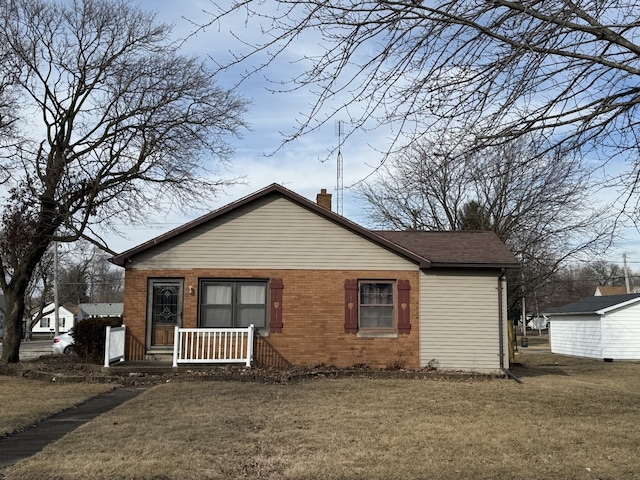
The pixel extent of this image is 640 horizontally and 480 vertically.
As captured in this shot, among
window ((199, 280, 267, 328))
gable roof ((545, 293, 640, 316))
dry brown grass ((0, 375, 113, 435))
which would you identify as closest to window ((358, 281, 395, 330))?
window ((199, 280, 267, 328))

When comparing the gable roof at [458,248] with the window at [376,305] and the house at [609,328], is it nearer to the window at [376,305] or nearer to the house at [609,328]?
the window at [376,305]

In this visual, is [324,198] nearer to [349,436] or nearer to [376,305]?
[376,305]

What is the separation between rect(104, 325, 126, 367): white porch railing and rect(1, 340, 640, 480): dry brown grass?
2593 mm

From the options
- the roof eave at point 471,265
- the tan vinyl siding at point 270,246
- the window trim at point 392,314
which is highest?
the tan vinyl siding at point 270,246

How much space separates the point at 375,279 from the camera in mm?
15930

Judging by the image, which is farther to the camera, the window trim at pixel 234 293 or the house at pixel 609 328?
the house at pixel 609 328

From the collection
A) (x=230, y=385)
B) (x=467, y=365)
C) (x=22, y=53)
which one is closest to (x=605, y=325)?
(x=467, y=365)

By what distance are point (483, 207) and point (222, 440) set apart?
81.3ft

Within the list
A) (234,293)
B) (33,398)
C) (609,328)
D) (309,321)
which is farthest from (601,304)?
(33,398)

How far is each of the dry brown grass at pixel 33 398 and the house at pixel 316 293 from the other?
8.62 ft

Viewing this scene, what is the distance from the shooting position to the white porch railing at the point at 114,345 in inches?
563

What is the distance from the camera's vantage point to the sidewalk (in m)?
6.71

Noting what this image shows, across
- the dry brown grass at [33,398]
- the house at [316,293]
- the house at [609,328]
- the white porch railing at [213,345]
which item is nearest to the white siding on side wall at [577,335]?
the house at [609,328]

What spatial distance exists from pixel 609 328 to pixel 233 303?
69.6 ft
